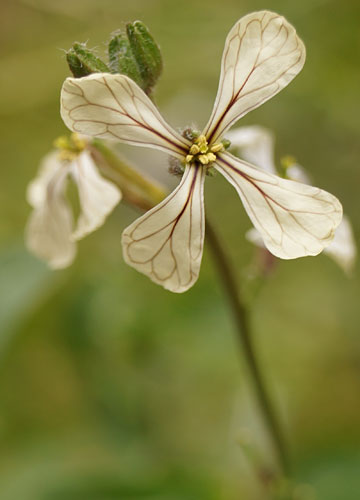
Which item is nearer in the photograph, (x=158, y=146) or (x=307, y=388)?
(x=158, y=146)

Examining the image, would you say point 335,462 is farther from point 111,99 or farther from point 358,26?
point 358,26

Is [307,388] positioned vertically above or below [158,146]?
below

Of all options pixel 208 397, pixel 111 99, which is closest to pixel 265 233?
pixel 111 99

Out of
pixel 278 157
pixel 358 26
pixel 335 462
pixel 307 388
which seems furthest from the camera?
pixel 278 157

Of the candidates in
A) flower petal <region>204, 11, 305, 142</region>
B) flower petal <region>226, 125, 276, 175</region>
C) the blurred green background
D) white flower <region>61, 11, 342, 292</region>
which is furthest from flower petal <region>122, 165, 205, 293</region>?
the blurred green background

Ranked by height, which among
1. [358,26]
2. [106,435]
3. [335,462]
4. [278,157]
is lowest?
[335,462]

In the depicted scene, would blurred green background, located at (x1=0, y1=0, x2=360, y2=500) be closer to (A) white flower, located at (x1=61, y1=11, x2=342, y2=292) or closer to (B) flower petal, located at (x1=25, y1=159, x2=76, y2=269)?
(B) flower petal, located at (x1=25, y1=159, x2=76, y2=269)

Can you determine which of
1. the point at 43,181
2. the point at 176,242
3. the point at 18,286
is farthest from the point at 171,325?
the point at 176,242
